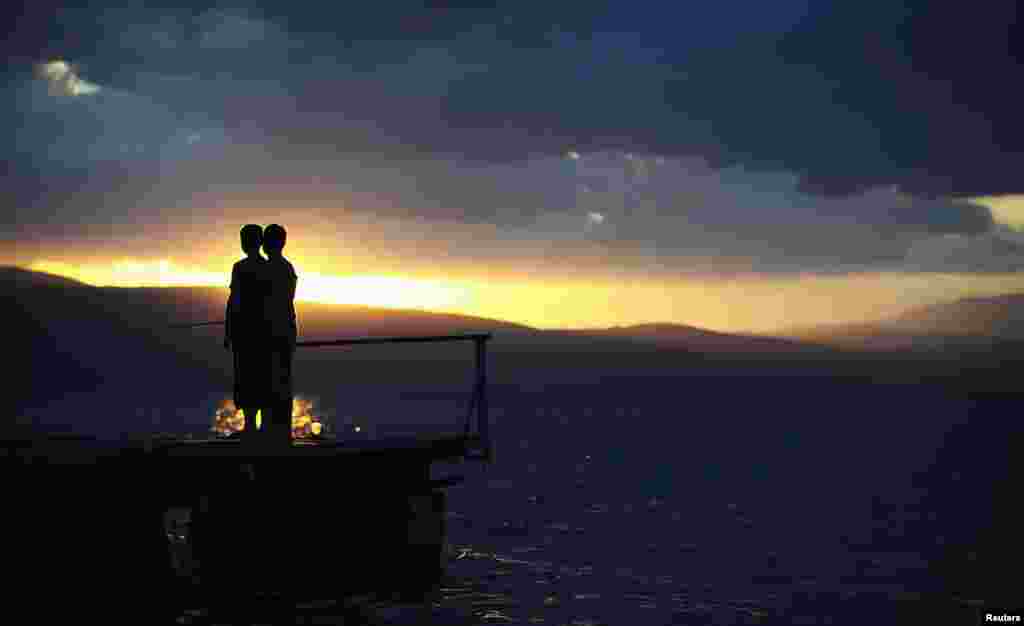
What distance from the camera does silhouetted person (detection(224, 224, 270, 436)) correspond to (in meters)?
14.0

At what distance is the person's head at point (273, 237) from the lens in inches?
546

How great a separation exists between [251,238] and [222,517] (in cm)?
422

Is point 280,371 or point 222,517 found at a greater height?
point 280,371

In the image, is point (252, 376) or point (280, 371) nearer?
point (252, 376)

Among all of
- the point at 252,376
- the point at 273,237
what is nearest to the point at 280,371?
the point at 252,376

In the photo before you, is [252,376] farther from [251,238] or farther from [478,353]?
[478,353]

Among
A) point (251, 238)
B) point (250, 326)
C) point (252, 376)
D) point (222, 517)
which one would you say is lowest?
point (222, 517)

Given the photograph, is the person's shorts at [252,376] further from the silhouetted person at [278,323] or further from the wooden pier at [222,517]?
the wooden pier at [222,517]

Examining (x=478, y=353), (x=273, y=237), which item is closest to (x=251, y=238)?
(x=273, y=237)

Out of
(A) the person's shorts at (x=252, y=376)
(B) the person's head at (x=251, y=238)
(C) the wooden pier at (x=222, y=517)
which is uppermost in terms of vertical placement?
(B) the person's head at (x=251, y=238)

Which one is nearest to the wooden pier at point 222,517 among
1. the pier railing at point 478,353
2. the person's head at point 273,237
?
the pier railing at point 478,353

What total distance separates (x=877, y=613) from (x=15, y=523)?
1808cm

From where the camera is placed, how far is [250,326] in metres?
14.1

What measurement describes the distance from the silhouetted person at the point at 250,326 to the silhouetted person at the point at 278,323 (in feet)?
0.28
